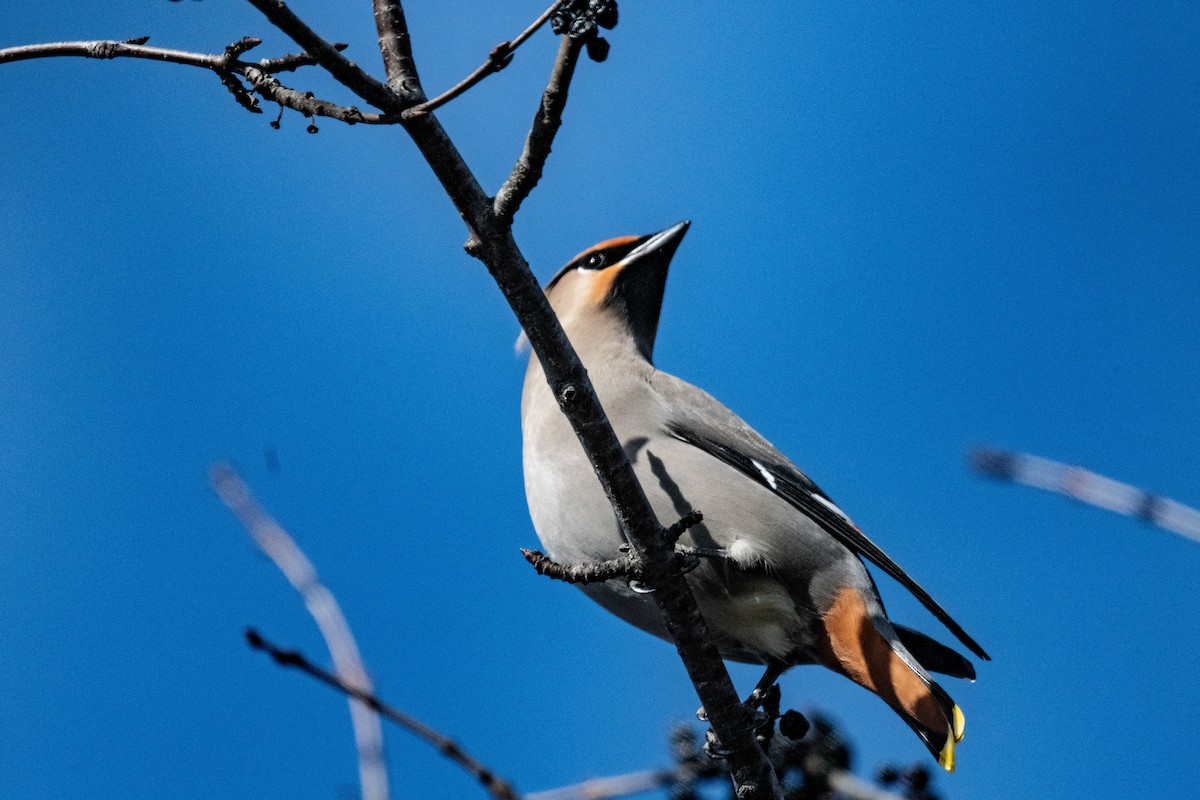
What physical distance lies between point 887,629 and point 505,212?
2320 millimetres

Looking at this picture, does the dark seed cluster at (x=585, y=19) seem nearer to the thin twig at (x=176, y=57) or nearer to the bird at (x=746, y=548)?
the thin twig at (x=176, y=57)

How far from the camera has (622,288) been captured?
210 inches

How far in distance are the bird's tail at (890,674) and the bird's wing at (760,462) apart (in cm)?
21

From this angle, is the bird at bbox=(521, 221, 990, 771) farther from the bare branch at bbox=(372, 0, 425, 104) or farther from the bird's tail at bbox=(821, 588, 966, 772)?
the bare branch at bbox=(372, 0, 425, 104)

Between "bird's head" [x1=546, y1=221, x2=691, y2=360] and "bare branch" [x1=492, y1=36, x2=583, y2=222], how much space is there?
239 cm

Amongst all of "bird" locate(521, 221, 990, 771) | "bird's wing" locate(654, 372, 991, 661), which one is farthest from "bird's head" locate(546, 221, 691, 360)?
"bird" locate(521, 221, 990, 771)

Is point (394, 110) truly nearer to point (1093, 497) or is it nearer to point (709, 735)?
point (1093, 497)

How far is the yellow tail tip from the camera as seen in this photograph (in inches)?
156

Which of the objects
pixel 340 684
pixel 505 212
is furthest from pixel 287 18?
pixel 340 684

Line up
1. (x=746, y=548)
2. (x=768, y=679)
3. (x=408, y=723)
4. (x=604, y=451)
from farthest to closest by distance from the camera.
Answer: (x=768, y=679), (x=746, y=548), (x=604, y=451), (x=408, y=723)

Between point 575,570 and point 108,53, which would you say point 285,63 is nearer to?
point 108,53

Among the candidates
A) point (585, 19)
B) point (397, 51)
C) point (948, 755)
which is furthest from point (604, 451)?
point (948, 755)

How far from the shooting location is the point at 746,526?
414 centimetres

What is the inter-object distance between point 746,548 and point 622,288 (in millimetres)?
1649
